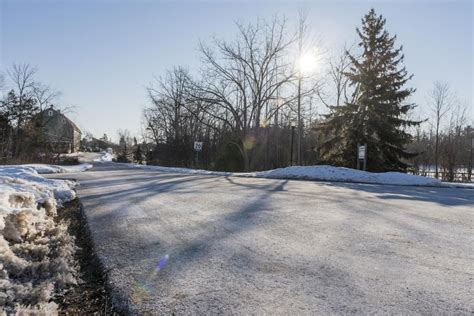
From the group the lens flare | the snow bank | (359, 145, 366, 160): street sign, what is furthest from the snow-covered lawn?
the lens flare

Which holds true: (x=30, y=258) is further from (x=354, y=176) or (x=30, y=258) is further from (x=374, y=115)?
(x=374, y=115)

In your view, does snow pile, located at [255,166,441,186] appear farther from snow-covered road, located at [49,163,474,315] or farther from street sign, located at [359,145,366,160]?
snow-covered road, located at [49,163,474,315]

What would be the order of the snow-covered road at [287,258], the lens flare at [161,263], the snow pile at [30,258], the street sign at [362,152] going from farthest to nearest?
the street sign at [362,152] → the lens flare at [161,263] → the snow-covered road at [287,258] → the snow pile at [30,258]

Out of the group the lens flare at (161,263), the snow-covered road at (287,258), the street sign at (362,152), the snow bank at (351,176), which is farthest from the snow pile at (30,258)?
the street sign at (362,152)

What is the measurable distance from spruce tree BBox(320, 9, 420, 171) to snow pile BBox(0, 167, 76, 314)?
20352 millimetres

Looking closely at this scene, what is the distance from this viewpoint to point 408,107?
23.6 metres

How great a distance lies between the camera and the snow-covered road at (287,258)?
115 inches

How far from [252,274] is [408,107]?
915 inches

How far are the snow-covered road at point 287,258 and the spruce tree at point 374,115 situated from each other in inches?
627

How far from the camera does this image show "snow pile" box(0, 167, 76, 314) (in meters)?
2.81

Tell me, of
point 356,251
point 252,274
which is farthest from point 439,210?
point 252,274

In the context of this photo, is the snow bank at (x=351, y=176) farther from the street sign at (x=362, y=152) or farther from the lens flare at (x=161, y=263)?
the lens flare at (x=161, y=263)

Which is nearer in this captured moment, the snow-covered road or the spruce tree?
the snow-covered road

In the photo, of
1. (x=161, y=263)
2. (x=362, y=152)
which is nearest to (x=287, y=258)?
(x=161, y=263)
